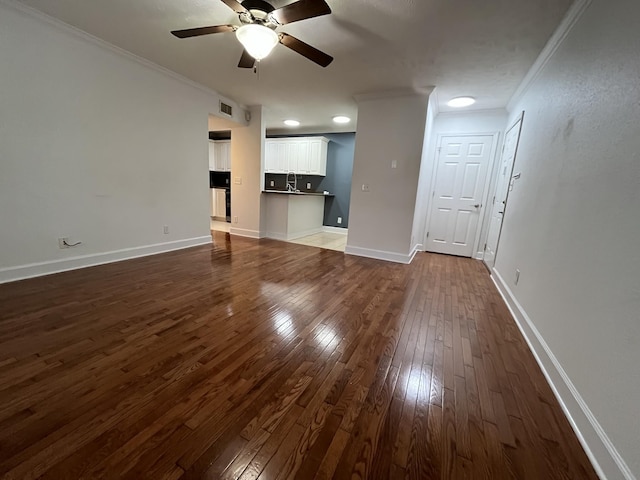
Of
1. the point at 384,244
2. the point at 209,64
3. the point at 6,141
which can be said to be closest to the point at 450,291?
the point at 384,244

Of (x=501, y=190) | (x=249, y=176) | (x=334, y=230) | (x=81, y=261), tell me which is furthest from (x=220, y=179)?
(x=501, y=190)

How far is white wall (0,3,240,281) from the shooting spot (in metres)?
2.35

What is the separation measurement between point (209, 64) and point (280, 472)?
394cm

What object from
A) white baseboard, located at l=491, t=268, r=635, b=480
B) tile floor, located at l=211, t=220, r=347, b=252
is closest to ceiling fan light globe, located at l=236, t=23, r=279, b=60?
white baseboard, located at l=491, t=268, r=635, b=480

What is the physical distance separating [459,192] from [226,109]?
431cm

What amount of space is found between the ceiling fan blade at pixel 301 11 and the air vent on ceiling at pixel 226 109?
2842 mm

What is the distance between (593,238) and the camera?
53.5 inches

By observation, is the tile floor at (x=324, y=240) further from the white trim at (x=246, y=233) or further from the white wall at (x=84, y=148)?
the white wall at (x=84, y=148)

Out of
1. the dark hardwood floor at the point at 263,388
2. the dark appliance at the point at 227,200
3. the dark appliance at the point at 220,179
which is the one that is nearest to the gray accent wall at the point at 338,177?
the dark appliance at the point at 227,200

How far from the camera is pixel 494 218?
3.95 m

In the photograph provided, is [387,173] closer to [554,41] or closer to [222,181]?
[554,41]

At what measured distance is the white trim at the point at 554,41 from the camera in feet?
5.99

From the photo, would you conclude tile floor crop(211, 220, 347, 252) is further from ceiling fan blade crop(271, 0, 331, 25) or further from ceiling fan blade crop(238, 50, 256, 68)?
ceiling fan blade crop(271, 0, 331, 25)

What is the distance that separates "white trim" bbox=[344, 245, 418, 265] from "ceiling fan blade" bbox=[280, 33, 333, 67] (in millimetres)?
2773
